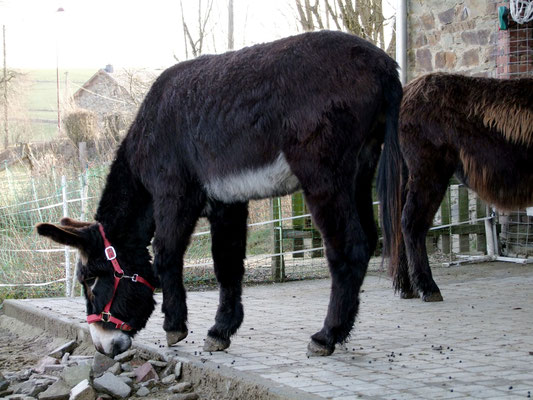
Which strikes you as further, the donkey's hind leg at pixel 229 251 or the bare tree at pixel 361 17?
the bare tree at pixel 361 17

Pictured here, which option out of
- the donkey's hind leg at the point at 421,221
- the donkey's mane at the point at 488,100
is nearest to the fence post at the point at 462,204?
the donkey's mane at the point at 488,100

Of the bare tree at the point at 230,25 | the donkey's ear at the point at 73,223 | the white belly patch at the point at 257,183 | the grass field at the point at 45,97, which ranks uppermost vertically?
the grass field at the point at 45,97

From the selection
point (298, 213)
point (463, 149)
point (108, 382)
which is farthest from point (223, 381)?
point (298, 213)

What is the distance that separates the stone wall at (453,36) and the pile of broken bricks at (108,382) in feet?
21.6

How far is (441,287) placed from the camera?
24.3ft

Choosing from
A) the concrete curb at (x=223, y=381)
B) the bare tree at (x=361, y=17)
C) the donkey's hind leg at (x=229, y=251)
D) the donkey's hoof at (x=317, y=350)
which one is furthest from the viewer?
the bare tree at (x=361, y=17)

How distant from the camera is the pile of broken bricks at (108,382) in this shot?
4207mm

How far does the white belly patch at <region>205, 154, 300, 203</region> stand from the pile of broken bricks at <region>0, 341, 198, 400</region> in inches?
44.0

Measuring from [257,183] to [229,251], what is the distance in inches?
28.9

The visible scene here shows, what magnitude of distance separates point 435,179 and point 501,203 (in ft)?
2.41

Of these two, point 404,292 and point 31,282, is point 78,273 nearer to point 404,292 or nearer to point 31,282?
point 404,292

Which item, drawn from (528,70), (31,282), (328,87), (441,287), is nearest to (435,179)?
(441,287)

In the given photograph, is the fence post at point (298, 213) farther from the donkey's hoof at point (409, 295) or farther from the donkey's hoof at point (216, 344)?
the donkey's hoof at point (216, 344)

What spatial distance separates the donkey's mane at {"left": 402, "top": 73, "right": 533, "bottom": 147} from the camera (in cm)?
641
